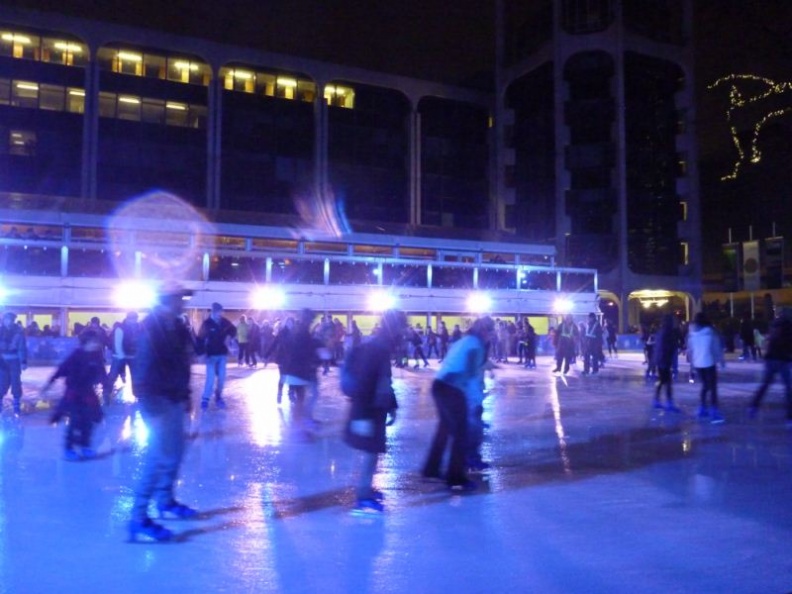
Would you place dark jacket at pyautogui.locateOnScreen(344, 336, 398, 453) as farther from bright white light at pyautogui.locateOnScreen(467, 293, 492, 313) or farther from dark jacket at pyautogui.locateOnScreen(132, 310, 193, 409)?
bright white light at pyautogui.locateOnScreen(467, 293, 492, 313)

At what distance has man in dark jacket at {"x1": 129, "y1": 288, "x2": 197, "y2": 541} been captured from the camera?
5273mm

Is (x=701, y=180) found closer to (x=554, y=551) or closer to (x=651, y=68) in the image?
(x=651, y=68)

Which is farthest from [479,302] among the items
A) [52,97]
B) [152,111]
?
[52,97]

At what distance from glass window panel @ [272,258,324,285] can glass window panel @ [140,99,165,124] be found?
22.4 m

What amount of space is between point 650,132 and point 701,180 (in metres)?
7.62

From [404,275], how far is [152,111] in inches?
955

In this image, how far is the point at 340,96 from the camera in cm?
5569

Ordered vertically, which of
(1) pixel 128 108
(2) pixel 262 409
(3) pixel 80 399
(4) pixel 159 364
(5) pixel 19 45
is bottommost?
(2) pixel 262 409

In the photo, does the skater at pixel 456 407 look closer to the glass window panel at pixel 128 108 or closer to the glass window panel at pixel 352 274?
the glass window panel at pixel 352 274

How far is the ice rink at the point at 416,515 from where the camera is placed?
14.9 feet

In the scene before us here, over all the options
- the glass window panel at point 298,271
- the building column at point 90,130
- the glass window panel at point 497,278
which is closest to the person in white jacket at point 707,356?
the glass window panel at point 298,271

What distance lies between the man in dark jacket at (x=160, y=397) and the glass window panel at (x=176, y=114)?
47.4 meters

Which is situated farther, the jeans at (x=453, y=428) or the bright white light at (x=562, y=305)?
the bright white light at (x=562, y=305)

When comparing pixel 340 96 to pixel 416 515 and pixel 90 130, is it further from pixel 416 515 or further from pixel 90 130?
pixel 416 515
